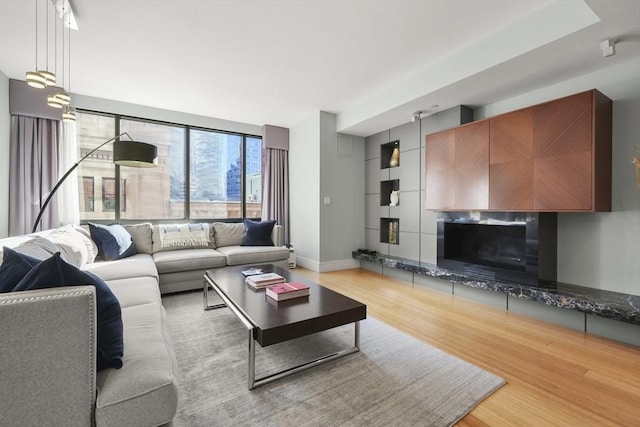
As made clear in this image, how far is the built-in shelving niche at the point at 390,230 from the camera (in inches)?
183

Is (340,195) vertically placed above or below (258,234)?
above

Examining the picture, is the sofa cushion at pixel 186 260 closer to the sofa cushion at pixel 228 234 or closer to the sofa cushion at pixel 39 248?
the sofa cushion at pixel 228 234

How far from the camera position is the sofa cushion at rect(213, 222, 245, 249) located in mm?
4297

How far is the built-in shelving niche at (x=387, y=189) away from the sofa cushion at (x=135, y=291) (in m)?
3.56

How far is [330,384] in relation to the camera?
5.44 feet

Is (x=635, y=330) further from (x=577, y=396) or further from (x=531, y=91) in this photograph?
(x=531, y=91)

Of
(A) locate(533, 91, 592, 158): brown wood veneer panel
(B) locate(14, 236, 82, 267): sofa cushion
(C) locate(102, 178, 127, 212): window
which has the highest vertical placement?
(A) locate(533, 91, 592, 158): brown wood veneer panel

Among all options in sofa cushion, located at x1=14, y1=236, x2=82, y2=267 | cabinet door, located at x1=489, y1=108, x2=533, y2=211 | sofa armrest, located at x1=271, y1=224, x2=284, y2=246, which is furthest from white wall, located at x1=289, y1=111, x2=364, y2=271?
sofa cushion, located at x1=14, y1=236, x2=82, y2=267

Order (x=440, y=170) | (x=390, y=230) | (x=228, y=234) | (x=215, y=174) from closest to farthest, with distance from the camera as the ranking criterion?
(x=440, y=170) < (x=228, y=234) < (x=390, y=230) < (x=215, y=174)

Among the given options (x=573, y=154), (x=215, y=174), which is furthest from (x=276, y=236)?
(x=573, y=154)

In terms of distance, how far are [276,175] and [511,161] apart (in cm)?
374

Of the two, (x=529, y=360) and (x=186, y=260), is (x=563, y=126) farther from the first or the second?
(x=186, y=260)

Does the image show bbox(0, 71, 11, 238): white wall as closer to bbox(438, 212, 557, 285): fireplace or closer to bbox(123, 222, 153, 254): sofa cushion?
bbox(123, 222, 153, 254): sofa cushion

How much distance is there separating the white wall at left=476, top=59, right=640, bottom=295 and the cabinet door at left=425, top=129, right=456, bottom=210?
116 centimetres
